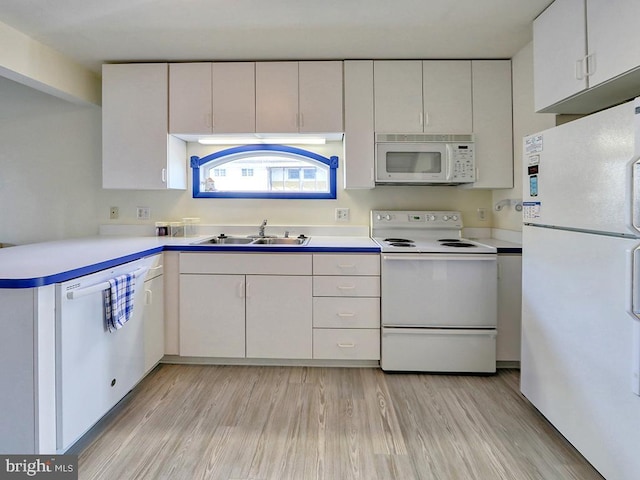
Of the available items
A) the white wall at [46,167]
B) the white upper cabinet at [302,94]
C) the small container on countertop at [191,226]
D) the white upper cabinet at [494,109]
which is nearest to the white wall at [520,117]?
the white upper cabinet at [494,109]

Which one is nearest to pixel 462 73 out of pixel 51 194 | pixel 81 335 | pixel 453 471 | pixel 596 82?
pixel 596 82

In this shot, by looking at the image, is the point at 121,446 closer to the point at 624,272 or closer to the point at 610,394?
the point at 610,394

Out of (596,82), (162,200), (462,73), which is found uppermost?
(462,73)

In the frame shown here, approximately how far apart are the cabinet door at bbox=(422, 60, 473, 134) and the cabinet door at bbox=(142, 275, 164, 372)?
212 cm

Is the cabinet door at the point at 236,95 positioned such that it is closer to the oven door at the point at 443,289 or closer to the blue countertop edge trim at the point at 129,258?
the blue countertop edge trim at the point at 129,258

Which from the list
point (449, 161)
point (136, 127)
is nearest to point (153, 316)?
point (136, 127)

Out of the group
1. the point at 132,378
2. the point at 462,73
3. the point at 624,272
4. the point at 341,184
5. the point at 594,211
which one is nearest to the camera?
the point at 624,272

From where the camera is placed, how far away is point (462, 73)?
2582 millimetres

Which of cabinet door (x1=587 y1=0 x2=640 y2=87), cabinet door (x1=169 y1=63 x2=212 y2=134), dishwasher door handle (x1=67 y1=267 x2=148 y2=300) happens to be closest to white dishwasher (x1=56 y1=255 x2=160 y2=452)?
dishwasher door handle (x1=67 y1=267 x2=148 y2=300)

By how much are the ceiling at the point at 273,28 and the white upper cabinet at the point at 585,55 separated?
195 mm

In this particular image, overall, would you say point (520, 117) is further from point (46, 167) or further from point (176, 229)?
point (46, 167)

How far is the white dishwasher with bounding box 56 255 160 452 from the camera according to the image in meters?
1.45

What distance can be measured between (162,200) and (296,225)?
45.1 inches

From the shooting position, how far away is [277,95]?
2588 mm
